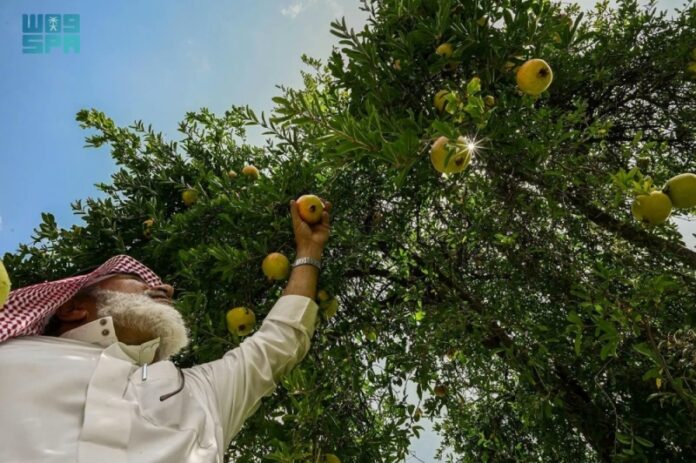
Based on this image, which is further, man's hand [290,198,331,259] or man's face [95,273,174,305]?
man's hand [290,198,331,259]

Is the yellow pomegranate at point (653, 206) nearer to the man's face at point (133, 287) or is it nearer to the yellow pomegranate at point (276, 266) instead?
the yellow pomegranate at point (276, 266)

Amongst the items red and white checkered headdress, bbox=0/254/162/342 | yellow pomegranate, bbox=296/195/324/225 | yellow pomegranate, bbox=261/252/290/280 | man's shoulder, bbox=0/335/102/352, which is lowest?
man's shoulder, bbox=0/335/102/352

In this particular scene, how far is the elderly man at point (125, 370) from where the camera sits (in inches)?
56.7

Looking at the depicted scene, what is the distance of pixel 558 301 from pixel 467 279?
74cm

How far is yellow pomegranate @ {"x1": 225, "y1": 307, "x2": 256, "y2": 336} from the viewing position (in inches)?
97.8

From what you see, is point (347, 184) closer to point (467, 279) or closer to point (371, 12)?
point (371, 12)

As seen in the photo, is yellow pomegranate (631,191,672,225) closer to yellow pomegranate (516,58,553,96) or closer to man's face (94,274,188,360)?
yellow pomegranate (516,58,553,96)

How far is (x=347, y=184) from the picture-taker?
303 centimetres

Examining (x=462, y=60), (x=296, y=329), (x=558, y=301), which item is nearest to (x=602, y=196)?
(x=558, y=301)

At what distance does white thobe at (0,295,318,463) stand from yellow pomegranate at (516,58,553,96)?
1874 mm

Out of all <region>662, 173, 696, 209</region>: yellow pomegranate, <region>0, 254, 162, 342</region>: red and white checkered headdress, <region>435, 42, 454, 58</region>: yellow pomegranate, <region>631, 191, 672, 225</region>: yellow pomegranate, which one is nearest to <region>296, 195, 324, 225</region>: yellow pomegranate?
<region>0, 254, 162, 342</region>: red and white checkered headdress

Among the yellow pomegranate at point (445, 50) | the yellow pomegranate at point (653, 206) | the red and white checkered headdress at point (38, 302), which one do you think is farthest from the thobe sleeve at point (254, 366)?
the yellow pomegranate at point (653, 206)

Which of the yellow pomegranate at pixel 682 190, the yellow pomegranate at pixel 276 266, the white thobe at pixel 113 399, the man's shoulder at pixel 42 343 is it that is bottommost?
the white thobe at pixel 113 399

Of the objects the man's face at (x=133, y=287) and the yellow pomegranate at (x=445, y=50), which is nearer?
the man's face at (x=133, y=287)
